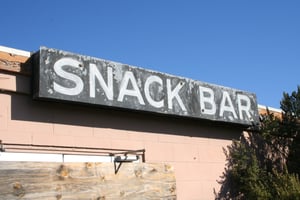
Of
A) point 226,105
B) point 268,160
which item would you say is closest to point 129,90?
point 226,105

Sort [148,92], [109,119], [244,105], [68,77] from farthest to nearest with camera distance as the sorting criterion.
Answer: [244,105]
[148,92]
[109,119]
[68,77]

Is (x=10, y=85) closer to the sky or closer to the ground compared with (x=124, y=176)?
closer to the sky

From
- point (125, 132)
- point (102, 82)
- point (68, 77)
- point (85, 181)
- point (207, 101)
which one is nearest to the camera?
point (85, 181)

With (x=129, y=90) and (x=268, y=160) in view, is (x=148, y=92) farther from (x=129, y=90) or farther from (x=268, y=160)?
(x=268, y=160)

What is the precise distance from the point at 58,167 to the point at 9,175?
69cm

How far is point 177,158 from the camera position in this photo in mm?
7438

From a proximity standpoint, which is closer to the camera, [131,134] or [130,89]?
[130,89]

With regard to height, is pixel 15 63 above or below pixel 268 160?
above

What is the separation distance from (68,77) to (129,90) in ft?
3.63

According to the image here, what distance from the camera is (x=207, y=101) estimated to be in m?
7.95

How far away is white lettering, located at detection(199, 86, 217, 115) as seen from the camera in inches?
309

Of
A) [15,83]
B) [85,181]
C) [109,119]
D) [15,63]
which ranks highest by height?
[15,63]

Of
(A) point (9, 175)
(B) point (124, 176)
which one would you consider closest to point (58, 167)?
(A) point (9, 175)

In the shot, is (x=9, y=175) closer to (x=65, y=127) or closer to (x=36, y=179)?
(x=36, y=179)
